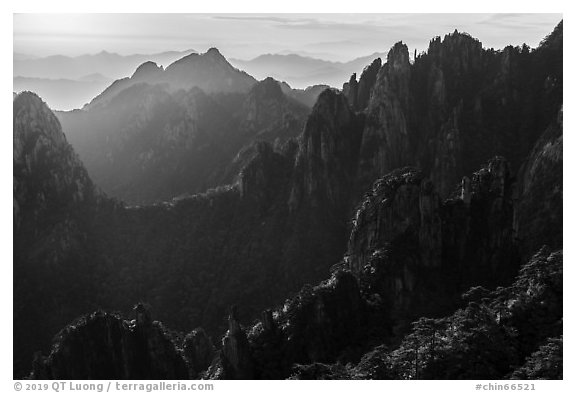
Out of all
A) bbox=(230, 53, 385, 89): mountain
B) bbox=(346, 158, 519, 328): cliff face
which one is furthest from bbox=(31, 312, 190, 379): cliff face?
bbox=(230, 53, 385, 89): mountain

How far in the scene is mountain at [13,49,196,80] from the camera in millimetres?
55256

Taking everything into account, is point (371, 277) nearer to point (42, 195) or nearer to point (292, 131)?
point (42, 195)

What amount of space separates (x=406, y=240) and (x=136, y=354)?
17536 millimetres

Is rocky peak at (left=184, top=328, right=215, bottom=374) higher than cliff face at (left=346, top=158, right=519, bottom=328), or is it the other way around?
cliff face at (left=346, top=158, right=519, bottom=328)

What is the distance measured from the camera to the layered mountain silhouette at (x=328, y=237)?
42.9 m

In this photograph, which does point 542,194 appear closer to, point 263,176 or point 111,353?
point 263,176

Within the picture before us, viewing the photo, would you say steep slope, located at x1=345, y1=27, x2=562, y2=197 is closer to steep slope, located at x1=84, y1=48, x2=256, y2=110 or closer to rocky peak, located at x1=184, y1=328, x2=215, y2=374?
rocky peak, located at x1=184, y1=328, x2=215, y2=374

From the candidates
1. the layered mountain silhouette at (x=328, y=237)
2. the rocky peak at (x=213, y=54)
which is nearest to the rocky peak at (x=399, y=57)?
the layered mountain silhouette at (x=328, y=237)

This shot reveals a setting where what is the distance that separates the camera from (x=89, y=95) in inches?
3359

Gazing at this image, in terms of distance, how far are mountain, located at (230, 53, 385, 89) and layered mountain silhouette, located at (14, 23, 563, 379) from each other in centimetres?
432

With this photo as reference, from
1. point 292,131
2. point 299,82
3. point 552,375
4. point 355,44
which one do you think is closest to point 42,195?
point 299,82

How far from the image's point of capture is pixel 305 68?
7019cm

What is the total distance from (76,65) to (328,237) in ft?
81.5

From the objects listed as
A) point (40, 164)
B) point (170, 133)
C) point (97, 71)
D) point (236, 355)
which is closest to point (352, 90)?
point (170, 133)
